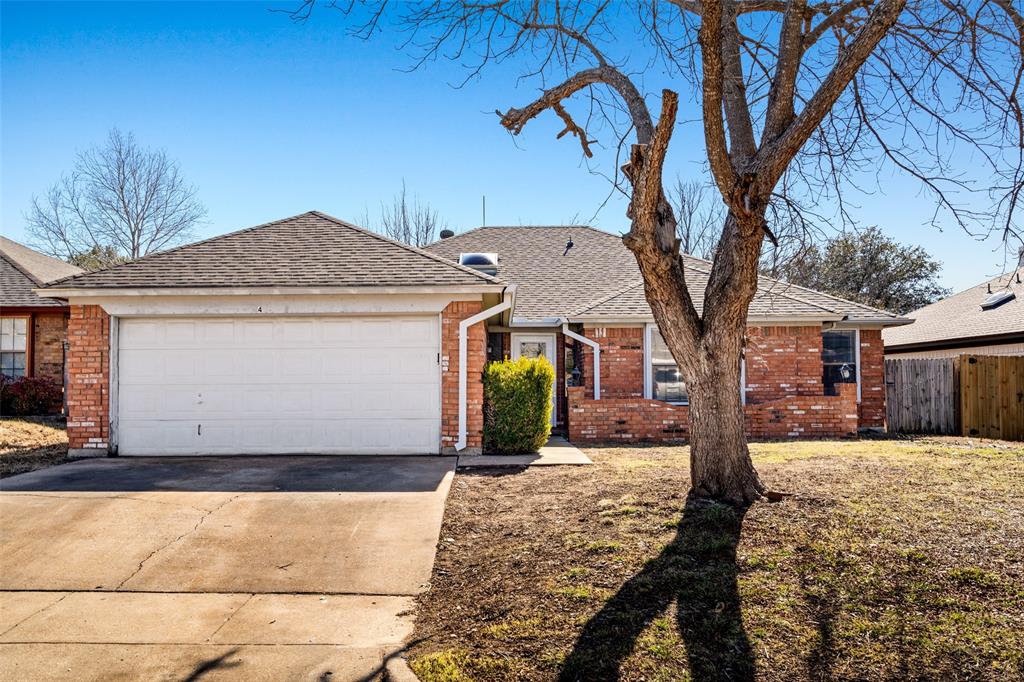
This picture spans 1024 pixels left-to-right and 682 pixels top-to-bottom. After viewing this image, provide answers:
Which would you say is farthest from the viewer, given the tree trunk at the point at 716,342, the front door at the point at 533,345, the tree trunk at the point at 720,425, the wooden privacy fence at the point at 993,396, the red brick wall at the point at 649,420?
the front door at the point at 533,345

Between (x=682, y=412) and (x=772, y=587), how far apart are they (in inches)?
358

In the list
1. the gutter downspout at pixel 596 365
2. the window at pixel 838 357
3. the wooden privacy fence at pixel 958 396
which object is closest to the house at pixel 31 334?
the gutter downspout at pixel 596 365

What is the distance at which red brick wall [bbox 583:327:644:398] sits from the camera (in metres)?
14.4

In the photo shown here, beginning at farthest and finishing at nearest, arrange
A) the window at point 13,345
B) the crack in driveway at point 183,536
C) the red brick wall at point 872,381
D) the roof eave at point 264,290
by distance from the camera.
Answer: the window at point 13,345, the red brick wall at point 872,381, the roof eave at point 264,290, the crack in driveway at point 183,536

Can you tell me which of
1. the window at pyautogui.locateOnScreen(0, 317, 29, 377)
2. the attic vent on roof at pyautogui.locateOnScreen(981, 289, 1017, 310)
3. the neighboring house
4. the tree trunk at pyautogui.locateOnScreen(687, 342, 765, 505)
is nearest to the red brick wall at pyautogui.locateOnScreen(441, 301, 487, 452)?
the tree trunk at pyautogui.locateOnScreen(687, 342, 765, 505)

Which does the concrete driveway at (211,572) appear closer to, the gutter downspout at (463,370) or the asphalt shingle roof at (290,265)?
the gutter downspout at (463,370)

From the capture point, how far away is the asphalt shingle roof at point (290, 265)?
10398 mm

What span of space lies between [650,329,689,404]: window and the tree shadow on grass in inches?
363

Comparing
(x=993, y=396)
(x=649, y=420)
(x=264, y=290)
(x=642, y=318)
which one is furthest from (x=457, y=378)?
(x=993, y=396)

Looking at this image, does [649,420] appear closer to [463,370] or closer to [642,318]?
[642,318]

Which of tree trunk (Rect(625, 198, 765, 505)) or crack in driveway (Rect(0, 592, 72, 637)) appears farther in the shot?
→ tree trunk (Rect(625, 198, 765, 505))

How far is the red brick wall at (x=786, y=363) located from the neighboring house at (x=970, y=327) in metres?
3.17

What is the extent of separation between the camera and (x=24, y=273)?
18062 millimetres

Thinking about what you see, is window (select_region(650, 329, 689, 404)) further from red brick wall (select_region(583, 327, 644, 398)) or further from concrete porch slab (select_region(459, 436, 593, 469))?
concrete porch slab (select_region(459, 436, 593, 469))
